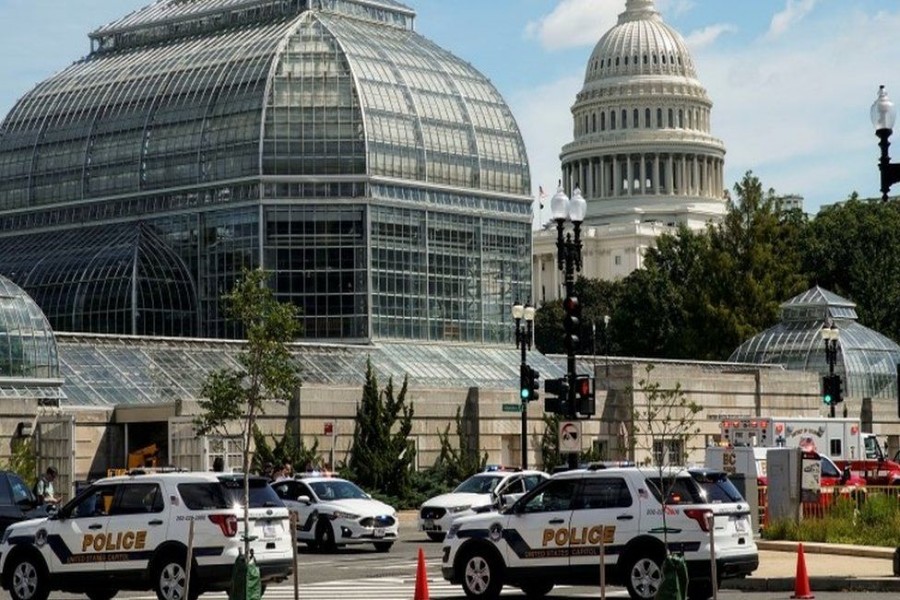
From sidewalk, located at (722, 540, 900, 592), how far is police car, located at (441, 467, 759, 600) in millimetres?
1803

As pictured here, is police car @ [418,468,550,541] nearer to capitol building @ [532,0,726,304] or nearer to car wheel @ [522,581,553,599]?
car wheel @ [522,581,553,599]

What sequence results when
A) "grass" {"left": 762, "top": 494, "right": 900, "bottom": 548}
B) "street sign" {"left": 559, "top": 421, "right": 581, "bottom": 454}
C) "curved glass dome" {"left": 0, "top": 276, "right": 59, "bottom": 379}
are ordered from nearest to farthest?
"grass" {"left": 762, "top": 494, "right": 900, "bottom": 548}
"street sign" {"left": 559, "top": 421, "right": 581, "bottom": 454}
"curved glass dome" {"left": 0, "top": 276, "right": 59, "bottom": 379}

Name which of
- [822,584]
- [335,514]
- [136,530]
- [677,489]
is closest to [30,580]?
[136,530]

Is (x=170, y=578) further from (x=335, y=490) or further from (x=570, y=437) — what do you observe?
(x=335, y=490)

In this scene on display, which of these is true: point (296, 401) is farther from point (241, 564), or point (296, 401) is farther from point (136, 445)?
point (241, 564)

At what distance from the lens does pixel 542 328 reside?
148 metres

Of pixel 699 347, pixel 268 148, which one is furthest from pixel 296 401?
pixel 699 347

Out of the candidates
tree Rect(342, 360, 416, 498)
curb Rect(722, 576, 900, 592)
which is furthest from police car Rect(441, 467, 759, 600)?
tree Rect(342, 360, 416, 498)

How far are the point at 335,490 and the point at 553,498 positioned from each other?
52.0 feet

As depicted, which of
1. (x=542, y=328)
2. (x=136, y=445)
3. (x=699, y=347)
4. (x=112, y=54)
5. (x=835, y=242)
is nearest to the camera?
(x=136, y=445)

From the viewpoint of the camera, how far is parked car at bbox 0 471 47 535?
37406mm

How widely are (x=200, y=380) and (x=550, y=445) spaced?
11510 millimetres

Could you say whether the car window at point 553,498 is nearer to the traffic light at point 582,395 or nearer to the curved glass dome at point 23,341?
the traffic light at point 582,395

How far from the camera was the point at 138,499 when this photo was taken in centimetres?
2933
